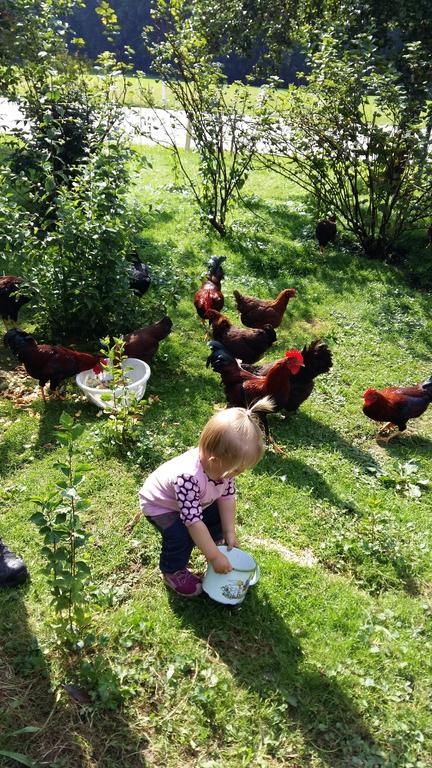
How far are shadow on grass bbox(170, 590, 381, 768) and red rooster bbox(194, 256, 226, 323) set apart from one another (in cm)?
338

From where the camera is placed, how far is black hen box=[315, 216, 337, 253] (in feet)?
27.2

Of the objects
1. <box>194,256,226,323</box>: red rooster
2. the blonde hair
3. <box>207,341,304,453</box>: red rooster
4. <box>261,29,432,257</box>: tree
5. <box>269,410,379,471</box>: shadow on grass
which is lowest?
<box>269,410,379,471</box>: shadow on grass

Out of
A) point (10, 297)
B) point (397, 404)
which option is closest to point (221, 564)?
point (397, 404)

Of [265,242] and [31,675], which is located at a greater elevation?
[265,242]

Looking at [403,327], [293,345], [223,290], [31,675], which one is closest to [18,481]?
[31,675]

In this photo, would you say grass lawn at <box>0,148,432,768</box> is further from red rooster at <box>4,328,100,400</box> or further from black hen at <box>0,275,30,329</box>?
black hen at <box>0,275,30,329</box>

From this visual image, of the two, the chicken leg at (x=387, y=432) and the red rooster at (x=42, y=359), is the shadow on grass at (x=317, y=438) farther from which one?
the red rooster at (x=42, y=359)

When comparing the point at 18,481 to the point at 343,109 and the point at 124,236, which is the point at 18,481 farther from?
the point at 343,109

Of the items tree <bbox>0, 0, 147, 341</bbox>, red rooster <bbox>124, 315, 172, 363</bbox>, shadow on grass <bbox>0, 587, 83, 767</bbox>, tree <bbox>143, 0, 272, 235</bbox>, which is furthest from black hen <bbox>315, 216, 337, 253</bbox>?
shadow on grass <bbox>0, 587, 83, 767</bbox>

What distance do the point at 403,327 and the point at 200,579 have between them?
4720mm

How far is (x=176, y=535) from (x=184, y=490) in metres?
0.41

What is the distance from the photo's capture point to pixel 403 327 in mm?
6695

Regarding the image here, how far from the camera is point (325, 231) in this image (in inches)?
327

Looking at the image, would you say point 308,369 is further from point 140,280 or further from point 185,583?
point 140,280
